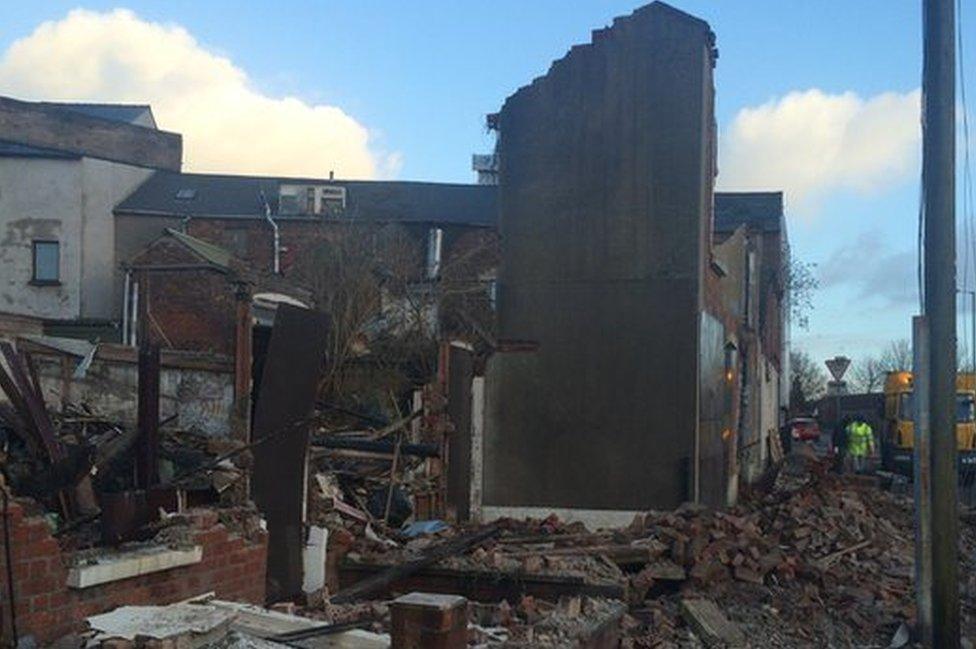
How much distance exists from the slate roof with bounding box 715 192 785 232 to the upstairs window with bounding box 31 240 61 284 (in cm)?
2277

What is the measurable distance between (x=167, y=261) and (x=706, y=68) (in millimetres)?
18762

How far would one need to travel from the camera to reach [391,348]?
2358 cm

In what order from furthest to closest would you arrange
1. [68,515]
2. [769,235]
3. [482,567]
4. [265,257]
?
[769,235] < [265,257] < [482,567] < [68,515]

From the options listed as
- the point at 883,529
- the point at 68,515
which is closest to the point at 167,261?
the point at 883,529

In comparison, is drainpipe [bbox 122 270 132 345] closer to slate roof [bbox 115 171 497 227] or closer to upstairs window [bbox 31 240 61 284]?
slate roof [bbox 115 171 497 227]

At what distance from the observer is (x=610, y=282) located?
15805 millimetres

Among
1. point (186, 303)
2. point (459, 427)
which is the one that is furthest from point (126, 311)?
point (459, 427)

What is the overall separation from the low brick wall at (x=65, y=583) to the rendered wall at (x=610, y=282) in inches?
342

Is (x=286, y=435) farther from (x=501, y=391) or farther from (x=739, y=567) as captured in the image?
(x=501, y=391)

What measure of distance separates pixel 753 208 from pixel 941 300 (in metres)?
32.1

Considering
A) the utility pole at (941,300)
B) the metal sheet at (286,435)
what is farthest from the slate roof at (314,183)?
the utility pole at (941,300)

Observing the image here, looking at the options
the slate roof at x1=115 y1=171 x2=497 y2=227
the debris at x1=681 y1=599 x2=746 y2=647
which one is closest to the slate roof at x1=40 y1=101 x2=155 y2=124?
the slate roof at x1=115 y1=171 x2=497 y2=227

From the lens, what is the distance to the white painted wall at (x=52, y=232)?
35781 mm

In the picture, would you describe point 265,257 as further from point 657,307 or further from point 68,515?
point 68,515
